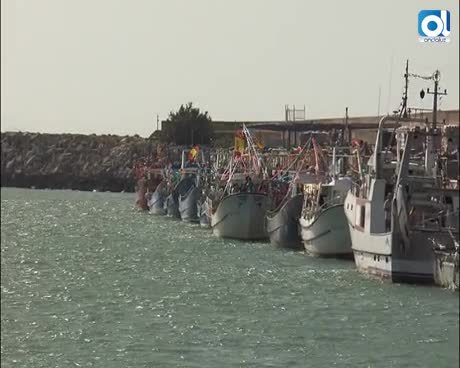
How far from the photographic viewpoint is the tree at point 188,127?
123000mm

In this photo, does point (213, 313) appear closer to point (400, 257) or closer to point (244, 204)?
point (400, 257)

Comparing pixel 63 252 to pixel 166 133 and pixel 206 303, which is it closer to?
pixel 206 303

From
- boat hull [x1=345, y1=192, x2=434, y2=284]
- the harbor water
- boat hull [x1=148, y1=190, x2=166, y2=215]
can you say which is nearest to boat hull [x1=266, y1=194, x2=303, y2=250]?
the harbor water

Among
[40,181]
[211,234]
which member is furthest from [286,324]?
[40,181]

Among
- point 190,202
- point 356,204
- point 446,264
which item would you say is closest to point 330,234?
point 356,204

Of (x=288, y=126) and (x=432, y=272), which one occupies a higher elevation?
(x=288, y=126)

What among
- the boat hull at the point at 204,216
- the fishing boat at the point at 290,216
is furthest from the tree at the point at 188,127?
the fishing boat at the point at 290,216

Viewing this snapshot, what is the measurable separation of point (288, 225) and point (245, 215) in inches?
277

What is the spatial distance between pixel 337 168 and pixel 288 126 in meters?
20.1

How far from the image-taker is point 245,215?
62.3 metres

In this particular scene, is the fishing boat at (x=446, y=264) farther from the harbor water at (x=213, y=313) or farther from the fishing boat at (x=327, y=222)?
the fishing boat at (x=327, y=222)

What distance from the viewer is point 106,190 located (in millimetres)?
187000

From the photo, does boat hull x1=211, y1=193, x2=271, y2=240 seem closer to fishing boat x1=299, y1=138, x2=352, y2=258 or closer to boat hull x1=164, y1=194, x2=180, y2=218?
fishing boat x1=299, y1=138, x2=352, y2=258

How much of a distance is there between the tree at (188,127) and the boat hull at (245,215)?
51.0 metres
